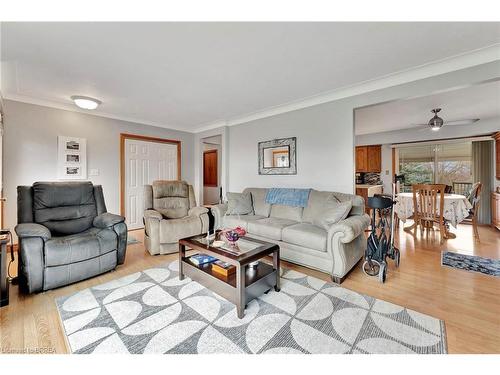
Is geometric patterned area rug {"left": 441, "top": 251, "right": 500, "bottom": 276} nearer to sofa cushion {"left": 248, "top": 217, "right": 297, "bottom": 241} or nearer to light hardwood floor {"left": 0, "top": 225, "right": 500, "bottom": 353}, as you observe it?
light hardwood floor {"left": 0, "top": 225, "right": 500, "bottom": 353}

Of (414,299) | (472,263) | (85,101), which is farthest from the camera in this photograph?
(85,101)

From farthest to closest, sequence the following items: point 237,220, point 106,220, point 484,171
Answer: point 484,171, point 237,220, point 106,220

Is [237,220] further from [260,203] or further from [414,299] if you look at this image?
[414,299]

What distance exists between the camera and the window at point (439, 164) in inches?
216

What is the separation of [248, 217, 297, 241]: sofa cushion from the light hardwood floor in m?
0.40

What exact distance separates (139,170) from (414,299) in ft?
16.0

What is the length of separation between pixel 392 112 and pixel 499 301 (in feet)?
11.0

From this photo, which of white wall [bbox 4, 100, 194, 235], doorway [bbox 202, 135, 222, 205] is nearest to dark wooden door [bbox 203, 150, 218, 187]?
doorway [bbox 202, 135, 222, 205]

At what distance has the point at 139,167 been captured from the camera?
4742mm

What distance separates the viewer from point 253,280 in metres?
1.91

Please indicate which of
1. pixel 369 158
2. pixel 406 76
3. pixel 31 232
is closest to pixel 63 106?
pixel 31 232

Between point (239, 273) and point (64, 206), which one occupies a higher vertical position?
point (64, 206)
